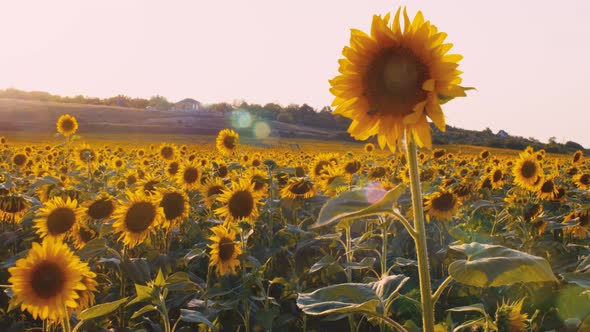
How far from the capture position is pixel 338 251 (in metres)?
4.50

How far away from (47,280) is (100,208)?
2090mm

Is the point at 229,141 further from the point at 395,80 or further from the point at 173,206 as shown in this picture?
the point at 395,80

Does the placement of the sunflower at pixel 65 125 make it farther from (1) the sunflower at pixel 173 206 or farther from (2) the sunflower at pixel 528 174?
(2) the sunflower at pixel 528 174

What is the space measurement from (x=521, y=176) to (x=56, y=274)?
5749mm

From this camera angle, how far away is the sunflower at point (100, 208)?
4.48 meters

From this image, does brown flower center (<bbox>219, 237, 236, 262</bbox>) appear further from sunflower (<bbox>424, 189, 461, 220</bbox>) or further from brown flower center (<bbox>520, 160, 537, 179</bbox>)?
brown flower center (<bbox>520, 160, 537, 179</bbox>)

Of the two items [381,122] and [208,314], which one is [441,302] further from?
[381,122]

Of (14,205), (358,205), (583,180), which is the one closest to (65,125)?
(14,205)

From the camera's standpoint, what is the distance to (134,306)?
3658mm

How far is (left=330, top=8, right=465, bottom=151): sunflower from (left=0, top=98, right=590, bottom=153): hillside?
3821cm

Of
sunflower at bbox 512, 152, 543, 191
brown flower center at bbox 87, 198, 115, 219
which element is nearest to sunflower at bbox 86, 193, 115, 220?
brown flower center at bbox 87, 198, 115, 219

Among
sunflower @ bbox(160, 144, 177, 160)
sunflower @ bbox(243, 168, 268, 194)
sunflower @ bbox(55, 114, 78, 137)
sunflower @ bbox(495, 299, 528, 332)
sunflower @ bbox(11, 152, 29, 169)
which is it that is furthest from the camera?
sunflower @ bbox(55, 114, 78, 137)

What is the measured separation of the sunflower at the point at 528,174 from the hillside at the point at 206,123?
33022 mm

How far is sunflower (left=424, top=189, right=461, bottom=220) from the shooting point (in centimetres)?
518
